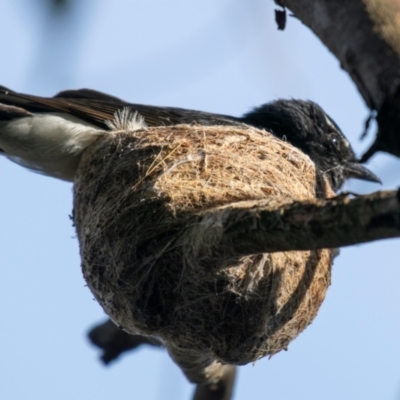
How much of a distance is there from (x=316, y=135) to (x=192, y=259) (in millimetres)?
2794

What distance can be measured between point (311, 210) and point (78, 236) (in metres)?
2.47

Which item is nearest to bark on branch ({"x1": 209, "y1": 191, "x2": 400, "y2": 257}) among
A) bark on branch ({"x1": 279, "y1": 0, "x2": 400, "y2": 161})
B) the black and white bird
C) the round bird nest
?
bark on branch ({"x1": 279, "y1": 0, "x2": 400, "y2": 161})

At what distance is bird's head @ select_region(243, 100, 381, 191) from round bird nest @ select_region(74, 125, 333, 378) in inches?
60.2

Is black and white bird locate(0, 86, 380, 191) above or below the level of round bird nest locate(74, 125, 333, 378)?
above

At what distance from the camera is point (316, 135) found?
6.13 metres

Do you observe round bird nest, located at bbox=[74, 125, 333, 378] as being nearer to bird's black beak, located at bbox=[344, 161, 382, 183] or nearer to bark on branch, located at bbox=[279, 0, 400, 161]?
bark on branch, located at bbox=[279, 0, 400, 161]

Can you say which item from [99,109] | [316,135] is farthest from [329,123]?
[99,109]

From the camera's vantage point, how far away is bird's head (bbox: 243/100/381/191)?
6109mm

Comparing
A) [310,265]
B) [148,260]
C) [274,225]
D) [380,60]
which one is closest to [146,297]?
[148,260]

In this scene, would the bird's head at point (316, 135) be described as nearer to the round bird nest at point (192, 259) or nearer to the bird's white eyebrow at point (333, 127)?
the bird's white eyebrow at point (333, 127)

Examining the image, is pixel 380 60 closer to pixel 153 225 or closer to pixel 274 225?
pixel 274 225

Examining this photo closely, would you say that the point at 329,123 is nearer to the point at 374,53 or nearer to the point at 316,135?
the point at 316,135

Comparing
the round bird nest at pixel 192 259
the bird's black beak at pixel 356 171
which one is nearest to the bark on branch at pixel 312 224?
the round bird nest at pixel 192 259

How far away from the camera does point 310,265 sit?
165 inches
